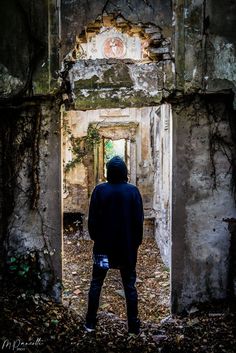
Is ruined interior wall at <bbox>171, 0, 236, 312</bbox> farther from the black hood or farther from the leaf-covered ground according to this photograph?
the black hood

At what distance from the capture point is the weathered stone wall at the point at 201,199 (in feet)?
17.3

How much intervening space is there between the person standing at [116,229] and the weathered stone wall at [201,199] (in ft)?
3.10

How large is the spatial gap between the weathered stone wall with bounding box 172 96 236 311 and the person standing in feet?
3.10

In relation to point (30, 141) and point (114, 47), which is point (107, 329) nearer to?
point (30, 141)

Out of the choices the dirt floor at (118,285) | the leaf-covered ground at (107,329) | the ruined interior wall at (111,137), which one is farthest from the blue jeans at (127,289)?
the ruined interior wall at (111,137)

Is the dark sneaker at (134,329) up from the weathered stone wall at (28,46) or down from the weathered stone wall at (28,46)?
down

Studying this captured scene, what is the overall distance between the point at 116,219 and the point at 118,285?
3479 millimetres

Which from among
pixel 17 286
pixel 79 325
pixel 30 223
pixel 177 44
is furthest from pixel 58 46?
pixel 79 325

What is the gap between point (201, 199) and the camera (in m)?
5.33

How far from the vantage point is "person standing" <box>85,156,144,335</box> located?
4.55m

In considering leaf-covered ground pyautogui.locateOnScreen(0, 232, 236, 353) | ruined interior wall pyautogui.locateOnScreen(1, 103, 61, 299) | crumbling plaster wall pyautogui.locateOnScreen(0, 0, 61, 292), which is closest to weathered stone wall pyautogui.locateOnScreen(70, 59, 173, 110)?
crumbling plaster wall pyautogui.locateOnScreen(0, 0, 61, 292)

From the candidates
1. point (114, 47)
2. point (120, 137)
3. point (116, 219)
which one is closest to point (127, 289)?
point (116, 219)

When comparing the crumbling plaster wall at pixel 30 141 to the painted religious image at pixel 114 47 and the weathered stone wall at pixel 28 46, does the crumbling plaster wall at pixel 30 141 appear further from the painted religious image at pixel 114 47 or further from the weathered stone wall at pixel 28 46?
the painted religious image at pixel 114 47

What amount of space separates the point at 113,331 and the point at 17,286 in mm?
1465
